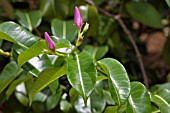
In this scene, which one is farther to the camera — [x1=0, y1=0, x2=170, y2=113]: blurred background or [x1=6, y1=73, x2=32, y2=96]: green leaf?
[x1=0, y1=0, x2=170, y2=113]: blurred background

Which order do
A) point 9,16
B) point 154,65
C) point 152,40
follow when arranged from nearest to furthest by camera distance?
point 9,16
point 154,65
point 152,40

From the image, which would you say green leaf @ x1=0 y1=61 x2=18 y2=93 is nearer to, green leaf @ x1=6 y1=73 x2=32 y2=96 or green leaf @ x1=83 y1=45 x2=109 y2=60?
green leaf @ x1=6 y1=73 x2=32 y2=96

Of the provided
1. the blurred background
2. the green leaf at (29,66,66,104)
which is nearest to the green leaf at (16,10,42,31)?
the blurred background

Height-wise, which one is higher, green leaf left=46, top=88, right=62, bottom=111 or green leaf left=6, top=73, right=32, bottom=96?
green leaf left=6, top=73, right=32, bottom=96

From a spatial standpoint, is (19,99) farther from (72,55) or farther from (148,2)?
(148,2)

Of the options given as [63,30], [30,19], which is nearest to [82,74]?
[63,30]

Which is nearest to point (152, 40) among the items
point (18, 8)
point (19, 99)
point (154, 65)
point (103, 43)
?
point (154, 65)

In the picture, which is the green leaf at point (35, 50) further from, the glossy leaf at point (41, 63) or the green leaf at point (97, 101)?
the green leaf at point (97, 101)

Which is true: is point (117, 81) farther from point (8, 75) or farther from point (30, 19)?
point (30, 19)
